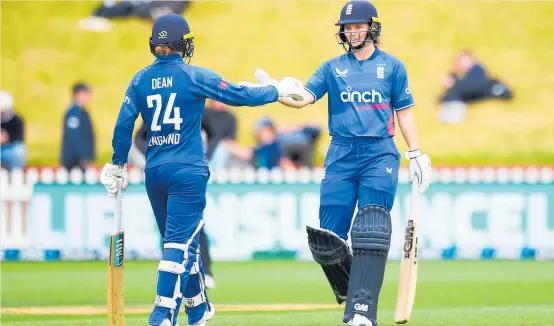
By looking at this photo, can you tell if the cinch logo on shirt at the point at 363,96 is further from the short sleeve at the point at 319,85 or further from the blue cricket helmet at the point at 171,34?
the blue cricket helmet at the point at 171,34

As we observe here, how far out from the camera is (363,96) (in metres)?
8.05

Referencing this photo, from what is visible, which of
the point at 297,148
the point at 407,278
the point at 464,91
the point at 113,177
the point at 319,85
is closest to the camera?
the point at 113,177

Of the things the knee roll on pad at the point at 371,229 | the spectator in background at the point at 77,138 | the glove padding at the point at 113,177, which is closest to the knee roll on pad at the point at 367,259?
the knee roll on pad at the point at 371,229

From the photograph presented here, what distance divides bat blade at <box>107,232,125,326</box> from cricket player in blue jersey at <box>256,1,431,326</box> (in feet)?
4.31

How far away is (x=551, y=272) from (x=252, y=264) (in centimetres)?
364

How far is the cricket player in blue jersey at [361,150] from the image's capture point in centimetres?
793

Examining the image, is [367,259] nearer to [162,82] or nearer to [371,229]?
[371,229]

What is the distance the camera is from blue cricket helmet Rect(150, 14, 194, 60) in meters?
7.87

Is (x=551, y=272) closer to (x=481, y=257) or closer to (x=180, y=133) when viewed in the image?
(x=481, y=257)

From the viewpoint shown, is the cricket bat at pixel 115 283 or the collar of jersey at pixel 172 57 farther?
the collar of jersey at pixel 172 57

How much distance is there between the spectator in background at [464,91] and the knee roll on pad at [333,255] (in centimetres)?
2246

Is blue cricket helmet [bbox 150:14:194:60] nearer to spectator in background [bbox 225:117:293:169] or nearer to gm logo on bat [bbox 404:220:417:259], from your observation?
gm logo on bat [bbox 404:220:417:259]

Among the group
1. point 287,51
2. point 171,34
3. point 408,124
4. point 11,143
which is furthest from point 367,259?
point 287,51

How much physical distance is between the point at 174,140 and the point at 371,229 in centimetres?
139
